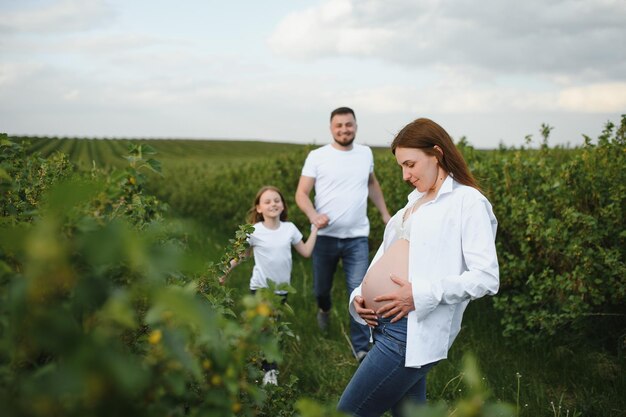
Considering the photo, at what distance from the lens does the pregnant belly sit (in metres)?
2.76

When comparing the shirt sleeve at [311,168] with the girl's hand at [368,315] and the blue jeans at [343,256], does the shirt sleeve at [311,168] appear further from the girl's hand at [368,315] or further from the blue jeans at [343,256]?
the girl's hand at [368,315]

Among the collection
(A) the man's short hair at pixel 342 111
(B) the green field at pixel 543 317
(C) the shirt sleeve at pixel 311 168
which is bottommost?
(B) the green field at pixel 543 317

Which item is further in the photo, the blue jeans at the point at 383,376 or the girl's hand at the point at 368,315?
the girl's hand at the point at 368,315

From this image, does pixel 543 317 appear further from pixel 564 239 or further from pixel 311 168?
pixel 311 168

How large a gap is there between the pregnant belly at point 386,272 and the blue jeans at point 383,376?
146 mm

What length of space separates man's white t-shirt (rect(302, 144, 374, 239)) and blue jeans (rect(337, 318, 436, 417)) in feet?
9.69

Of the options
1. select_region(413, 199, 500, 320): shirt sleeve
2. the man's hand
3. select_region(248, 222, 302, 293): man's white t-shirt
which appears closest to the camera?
select_region(413, 199, 500, 320): shirt sleeve

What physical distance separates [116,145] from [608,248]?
4315 cm

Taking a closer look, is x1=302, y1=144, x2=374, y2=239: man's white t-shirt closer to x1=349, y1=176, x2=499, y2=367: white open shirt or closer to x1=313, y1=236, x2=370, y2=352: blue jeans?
x1=313, y1=236, x2=370, y2=352: blue jeans

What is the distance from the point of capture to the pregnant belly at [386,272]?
2.76 meters

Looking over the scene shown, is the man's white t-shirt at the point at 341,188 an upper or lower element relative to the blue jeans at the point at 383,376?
upper

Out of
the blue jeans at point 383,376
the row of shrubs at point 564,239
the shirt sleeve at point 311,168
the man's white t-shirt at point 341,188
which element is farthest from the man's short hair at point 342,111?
the blue jeans at point 383,376

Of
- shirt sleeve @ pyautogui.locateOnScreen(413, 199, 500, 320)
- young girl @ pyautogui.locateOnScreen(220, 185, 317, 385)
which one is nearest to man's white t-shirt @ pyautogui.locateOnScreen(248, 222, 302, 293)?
young girl @ pyautogui.locateOnScreen(220, 185, 317, 385)

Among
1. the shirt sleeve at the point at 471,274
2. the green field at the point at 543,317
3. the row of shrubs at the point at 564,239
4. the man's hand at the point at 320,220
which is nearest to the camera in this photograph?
the shirt sleeve at the point at 471,274
